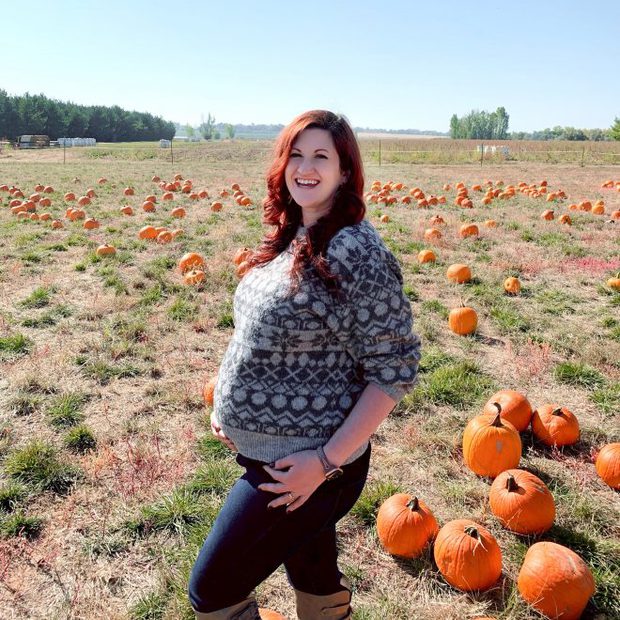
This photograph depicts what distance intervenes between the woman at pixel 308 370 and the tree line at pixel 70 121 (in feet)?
322

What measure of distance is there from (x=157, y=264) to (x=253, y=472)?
302 inches

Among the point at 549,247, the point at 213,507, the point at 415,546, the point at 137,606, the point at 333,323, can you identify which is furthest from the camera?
the point at 549,247

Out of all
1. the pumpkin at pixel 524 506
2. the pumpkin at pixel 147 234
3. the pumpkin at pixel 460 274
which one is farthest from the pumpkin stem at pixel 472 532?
the pumpkin at pixel 147 234

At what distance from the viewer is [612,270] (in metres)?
8.82

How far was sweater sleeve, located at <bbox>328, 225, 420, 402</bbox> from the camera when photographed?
5.87ft

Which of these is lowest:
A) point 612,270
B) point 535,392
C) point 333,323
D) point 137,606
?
point 137,606

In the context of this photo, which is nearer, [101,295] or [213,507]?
[213,507]

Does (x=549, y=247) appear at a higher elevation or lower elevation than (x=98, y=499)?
higher

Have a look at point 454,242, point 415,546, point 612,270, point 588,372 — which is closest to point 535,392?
point 588,372

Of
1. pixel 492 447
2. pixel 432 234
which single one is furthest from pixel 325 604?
pixel 432 234

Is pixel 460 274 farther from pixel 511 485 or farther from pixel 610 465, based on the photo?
pixel 511 485

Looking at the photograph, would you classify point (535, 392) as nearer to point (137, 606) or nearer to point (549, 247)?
point (137, 606)

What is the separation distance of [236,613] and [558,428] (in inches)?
121

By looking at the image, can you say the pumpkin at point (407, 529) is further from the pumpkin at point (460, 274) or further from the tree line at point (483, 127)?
the tree line at point (483, 127)
